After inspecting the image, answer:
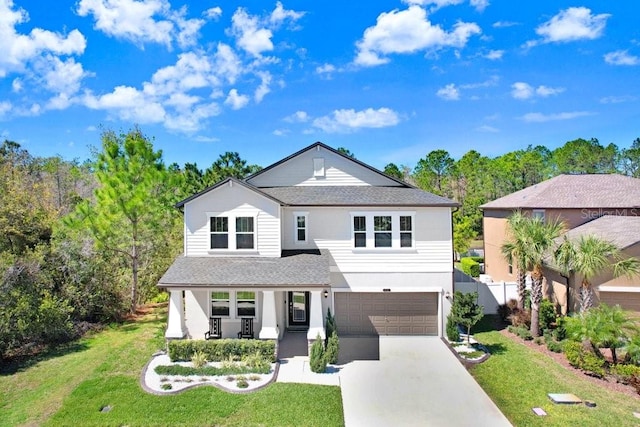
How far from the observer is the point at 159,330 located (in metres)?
17.5

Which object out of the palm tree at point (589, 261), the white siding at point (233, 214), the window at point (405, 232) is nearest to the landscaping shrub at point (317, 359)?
the white siding at point (233, 214)

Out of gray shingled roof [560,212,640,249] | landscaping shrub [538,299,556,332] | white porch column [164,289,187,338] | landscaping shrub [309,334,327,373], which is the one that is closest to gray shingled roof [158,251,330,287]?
white porch column [164,289,187,338]

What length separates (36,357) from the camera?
1452cm

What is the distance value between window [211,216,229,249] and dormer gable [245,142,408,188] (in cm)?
373

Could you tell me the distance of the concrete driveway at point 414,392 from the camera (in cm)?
982

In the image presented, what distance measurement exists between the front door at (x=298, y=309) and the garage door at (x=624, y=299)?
497 inches

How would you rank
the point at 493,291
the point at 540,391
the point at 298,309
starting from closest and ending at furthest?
the point at 540,391, the point at 298,309, the point at 493,291

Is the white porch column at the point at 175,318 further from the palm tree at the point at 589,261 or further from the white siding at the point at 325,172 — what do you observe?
the palm tree at the point at 589,261

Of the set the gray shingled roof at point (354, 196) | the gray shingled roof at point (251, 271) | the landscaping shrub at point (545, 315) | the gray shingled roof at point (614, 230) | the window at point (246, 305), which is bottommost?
the landscaping shrub at point (545, 315)

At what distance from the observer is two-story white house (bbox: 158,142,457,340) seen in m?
15.7

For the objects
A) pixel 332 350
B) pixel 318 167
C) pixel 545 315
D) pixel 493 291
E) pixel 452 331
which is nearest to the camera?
pixel 332 350

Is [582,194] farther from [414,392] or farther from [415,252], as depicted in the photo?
[414,392]

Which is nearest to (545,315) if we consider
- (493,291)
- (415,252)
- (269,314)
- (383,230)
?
(493,291)

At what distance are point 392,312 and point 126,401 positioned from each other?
35.4 ft
